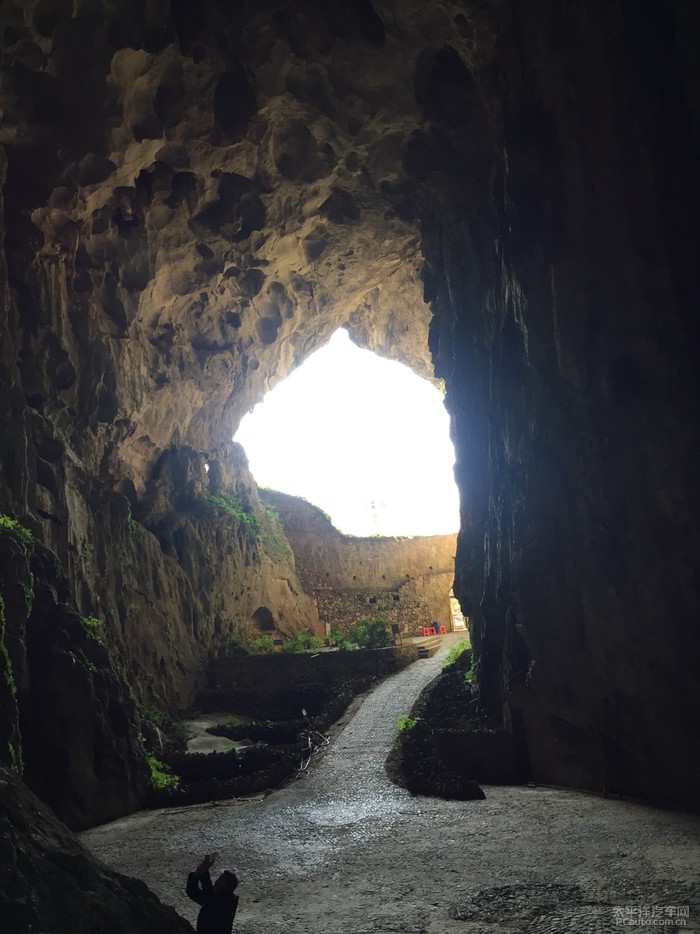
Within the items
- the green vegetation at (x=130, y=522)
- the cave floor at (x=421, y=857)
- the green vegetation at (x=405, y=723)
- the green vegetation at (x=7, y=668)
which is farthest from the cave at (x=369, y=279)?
the cave floor at (x=421, y=857)

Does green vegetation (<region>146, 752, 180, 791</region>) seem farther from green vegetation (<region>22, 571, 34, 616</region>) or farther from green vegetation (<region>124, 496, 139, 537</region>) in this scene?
green vegetation (<region>124, 496, 139, 537</region>)

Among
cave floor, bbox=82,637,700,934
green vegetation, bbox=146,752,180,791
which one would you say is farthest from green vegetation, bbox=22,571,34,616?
green vegetation, bbox=146,752,180,791

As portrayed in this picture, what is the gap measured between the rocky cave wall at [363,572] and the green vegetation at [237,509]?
3660 millimetres

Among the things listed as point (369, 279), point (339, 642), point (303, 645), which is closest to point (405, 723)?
point (339, 642)

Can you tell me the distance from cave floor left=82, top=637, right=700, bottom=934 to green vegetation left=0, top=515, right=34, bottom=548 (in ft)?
16.3

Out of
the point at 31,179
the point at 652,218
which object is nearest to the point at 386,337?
the point at 31,179

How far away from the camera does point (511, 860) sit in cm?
739

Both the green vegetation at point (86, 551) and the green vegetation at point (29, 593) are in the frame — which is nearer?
the green vegetation at point (29, 593)

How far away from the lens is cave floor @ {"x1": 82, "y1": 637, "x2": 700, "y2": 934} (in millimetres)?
5828

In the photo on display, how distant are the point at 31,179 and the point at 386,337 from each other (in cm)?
1697

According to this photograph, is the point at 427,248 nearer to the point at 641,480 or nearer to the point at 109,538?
the point at 641,480

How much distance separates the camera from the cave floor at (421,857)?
19.1ft

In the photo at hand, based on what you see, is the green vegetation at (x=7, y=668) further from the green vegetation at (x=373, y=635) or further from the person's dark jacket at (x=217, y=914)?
the green vegetation at (x=373, y=635)

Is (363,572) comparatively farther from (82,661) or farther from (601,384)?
(601,384)
